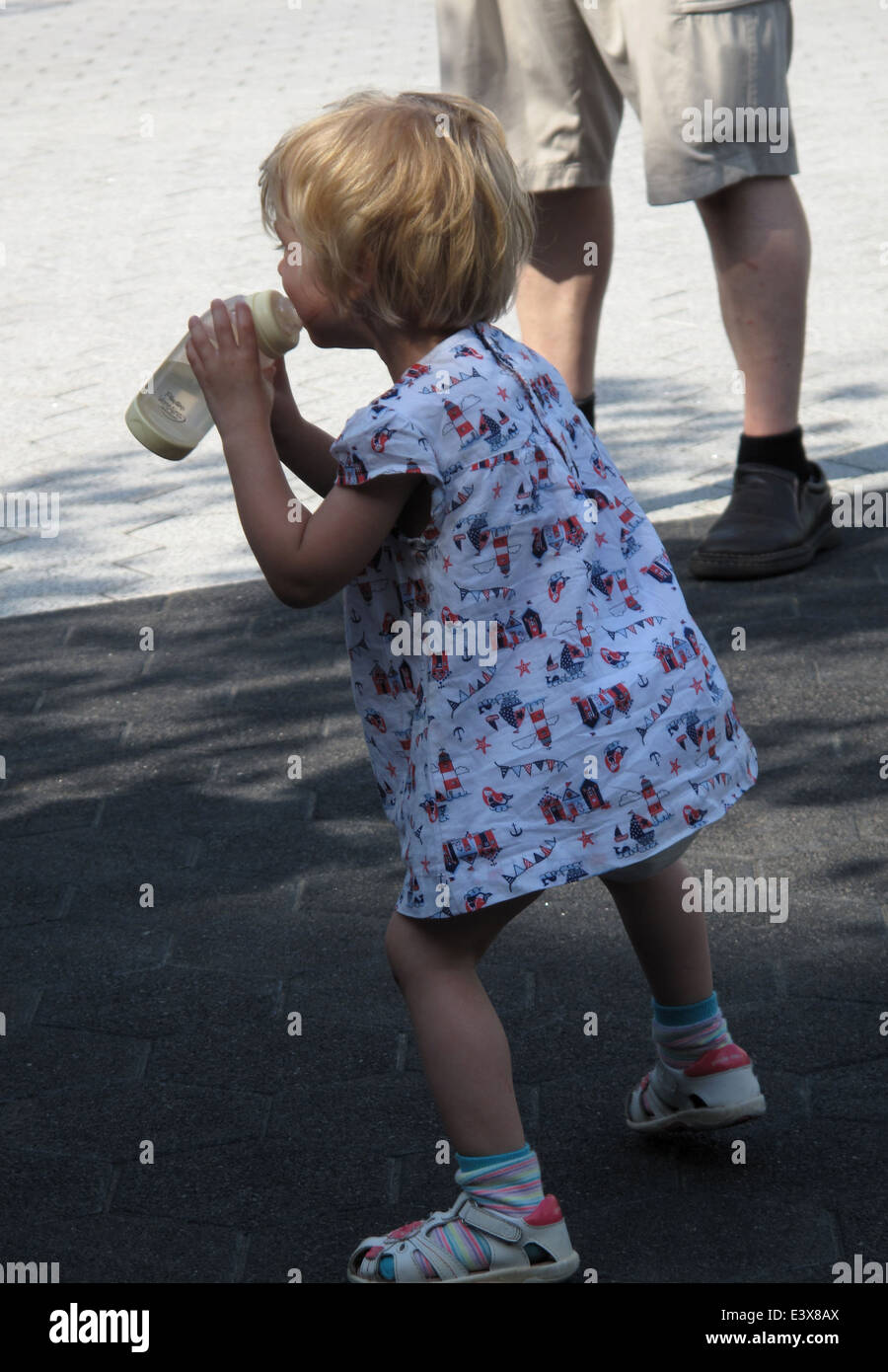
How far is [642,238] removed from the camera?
7.62 meters

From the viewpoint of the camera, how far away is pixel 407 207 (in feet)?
6.88

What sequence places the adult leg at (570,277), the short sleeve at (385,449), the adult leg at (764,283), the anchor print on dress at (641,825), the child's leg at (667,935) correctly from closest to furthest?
the short sleeve at (385,449), the anchor print on dress at (641,825), the child's leg at (667,935), the adult leg at (764,283), the adult leg at (570,277)

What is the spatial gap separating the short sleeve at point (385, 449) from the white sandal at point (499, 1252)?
89 cm

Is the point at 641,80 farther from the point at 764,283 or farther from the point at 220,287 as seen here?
the point at 220,287

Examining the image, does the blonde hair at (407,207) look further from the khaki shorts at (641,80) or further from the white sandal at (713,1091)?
the khaki shorts at (641,80)

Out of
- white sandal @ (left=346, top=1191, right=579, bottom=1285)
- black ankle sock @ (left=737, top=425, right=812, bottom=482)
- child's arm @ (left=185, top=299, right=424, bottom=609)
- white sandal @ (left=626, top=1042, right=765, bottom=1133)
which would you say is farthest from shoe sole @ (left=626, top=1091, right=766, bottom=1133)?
black ankle sock @ (left=737, top=425, right=812, bottom=482)

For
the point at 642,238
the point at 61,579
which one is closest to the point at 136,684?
the point at 61,579

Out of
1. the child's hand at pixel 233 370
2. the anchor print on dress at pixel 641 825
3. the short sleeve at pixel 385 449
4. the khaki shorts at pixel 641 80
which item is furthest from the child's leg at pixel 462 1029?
the khaki shorts at pixel 641 80

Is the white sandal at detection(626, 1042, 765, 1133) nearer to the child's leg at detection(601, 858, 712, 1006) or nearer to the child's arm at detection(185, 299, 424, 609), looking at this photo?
the child's leg at detection(601, 858, 712, 1006)

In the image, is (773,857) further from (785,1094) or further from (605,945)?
(785,1094)

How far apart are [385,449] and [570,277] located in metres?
2.80

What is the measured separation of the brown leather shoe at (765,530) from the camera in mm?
4316

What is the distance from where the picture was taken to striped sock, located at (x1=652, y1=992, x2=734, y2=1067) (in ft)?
7.97

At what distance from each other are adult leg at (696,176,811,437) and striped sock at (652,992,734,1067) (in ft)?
7.54
